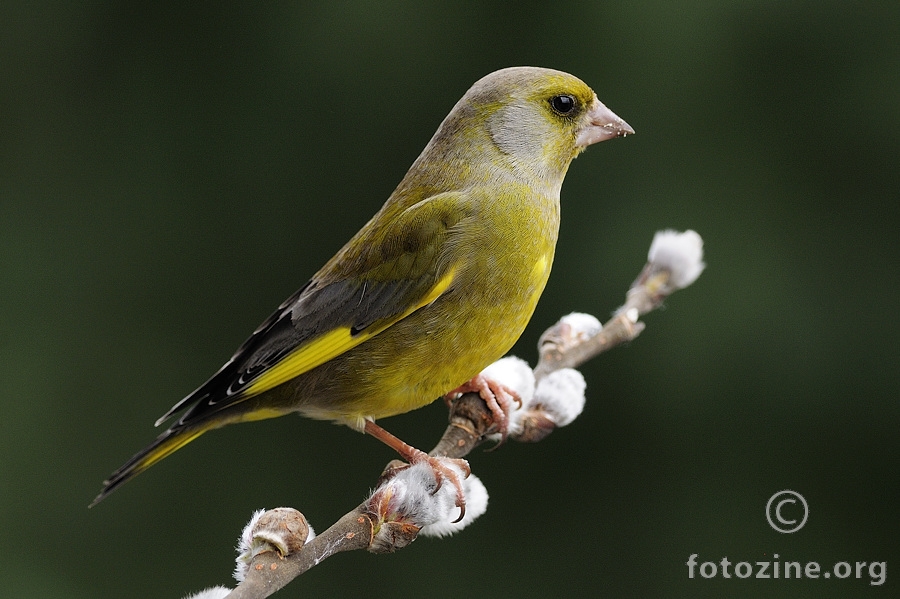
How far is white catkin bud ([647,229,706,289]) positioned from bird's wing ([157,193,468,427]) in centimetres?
60

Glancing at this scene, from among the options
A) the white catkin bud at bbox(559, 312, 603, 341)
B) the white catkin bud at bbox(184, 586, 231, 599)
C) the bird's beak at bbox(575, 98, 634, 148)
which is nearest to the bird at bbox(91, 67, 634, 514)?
the bird's beak at bbox(575, 98, 634, 148)

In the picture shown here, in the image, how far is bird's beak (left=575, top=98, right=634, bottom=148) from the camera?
212cm

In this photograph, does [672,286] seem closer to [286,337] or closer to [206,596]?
[286,337]

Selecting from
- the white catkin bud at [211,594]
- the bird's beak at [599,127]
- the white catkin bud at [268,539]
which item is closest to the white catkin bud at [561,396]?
the bird's beak at [599,127]

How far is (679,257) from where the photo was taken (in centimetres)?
242

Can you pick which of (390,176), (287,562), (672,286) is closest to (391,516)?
(287,562)

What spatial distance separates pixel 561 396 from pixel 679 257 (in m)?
0.51

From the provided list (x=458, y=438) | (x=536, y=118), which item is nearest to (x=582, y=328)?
(x=458, y=438)

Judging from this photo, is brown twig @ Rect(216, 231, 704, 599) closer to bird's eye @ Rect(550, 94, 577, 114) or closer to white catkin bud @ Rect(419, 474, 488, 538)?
white catkin bud @ Rect(419, 474, 488, 538)

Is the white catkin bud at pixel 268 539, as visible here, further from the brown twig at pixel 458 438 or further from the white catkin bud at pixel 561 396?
the white catkin bud at pixel 561 396

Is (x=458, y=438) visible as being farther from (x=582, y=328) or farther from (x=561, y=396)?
(x=582, y=328)

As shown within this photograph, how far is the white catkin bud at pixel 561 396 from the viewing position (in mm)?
2146

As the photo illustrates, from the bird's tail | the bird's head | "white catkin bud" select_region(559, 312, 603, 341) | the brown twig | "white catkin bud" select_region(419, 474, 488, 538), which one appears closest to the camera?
the brown twig

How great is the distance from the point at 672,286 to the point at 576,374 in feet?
1.31
